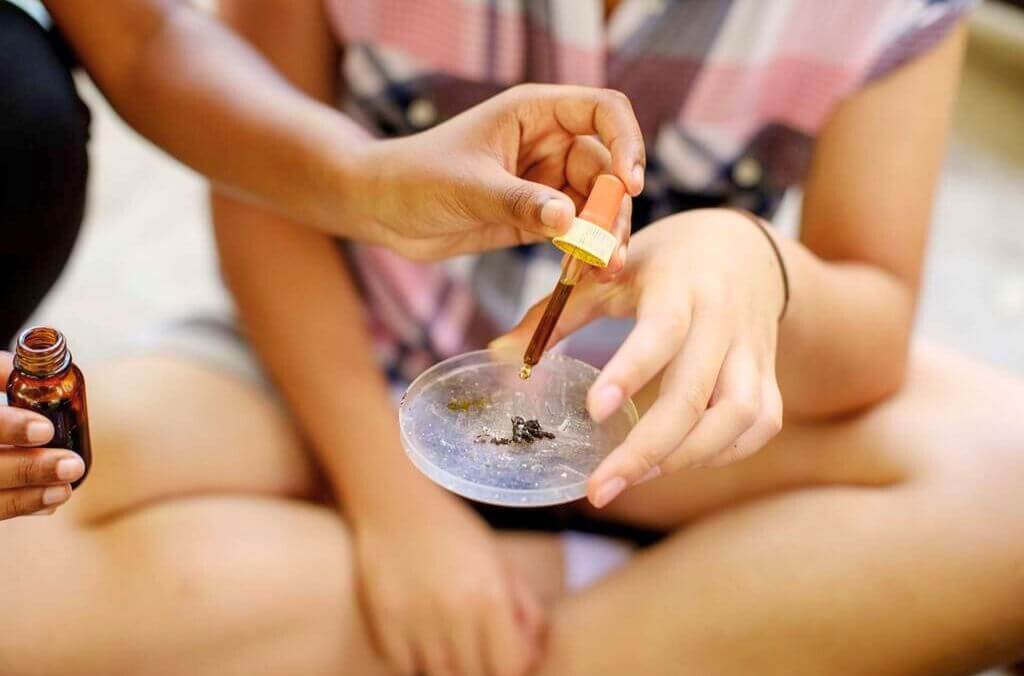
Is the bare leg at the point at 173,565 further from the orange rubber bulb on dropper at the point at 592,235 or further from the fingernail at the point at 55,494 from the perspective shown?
the orange rubber bulb on dropper at the point at 592,235

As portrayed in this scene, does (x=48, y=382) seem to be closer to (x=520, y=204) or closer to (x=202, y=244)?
(x=520, y=204)

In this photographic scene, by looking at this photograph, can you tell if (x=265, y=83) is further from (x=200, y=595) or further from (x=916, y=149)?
(x=916, y=149)

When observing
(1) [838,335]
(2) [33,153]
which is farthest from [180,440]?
(1) [838,335]

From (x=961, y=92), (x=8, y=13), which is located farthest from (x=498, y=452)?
(x=961, y=92)

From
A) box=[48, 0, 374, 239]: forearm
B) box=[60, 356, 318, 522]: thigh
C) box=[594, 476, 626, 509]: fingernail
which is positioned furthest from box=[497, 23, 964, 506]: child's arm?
box=[60, 356, 318, 522]: thigh

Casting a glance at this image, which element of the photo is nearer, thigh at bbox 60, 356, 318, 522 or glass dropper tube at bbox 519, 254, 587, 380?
glass dropper tube at bbox 519, 254, 587, 380

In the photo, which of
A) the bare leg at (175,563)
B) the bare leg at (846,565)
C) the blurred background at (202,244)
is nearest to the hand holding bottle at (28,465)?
the bare leg at (175,563)

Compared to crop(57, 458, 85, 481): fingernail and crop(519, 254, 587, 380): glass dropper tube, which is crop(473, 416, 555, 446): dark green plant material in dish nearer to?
crop(519, 254, 587, 380): glass dropper tube
